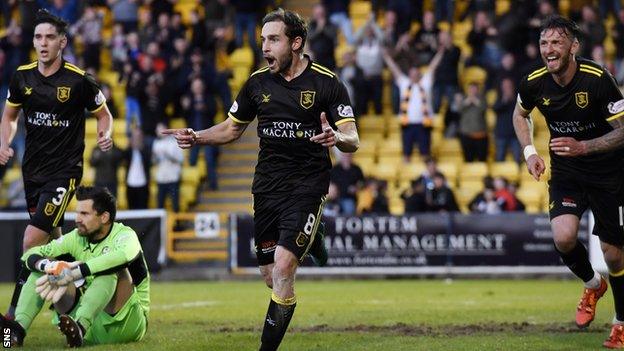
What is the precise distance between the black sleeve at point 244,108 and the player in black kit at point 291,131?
3 cm

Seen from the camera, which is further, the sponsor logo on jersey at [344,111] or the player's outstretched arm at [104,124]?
the player's outstretched arm at [104,124]

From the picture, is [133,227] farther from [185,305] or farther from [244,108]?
[244,108]

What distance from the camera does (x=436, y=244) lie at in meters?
22.4

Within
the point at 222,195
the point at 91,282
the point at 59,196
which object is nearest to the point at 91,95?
the point at 59,196

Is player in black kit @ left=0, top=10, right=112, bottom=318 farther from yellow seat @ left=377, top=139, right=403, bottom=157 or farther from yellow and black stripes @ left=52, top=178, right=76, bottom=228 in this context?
yellow seat @ left=377, top=139, right=403, bottom=157

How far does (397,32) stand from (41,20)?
49.1 feet

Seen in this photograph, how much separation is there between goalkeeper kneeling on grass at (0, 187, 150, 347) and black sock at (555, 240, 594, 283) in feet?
13.0

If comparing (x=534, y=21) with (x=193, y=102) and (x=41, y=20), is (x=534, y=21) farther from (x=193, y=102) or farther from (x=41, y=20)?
(x=41, y=20)

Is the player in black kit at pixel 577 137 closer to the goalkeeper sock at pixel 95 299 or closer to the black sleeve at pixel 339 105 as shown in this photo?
the black sleeve at pixel 339 105

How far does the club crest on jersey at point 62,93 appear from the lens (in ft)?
40.5

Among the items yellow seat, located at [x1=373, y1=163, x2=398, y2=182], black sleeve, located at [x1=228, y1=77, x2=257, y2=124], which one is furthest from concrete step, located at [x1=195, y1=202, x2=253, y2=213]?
black sleeve, located at [x1=228, y1=77, x2=257, y2=124]

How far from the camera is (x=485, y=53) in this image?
85.4ft

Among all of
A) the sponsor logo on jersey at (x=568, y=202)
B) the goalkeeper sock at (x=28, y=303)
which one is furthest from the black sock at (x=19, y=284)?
the sponsor logo on jersey at (x=568, y=202)

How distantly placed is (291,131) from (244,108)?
58 centimetres
